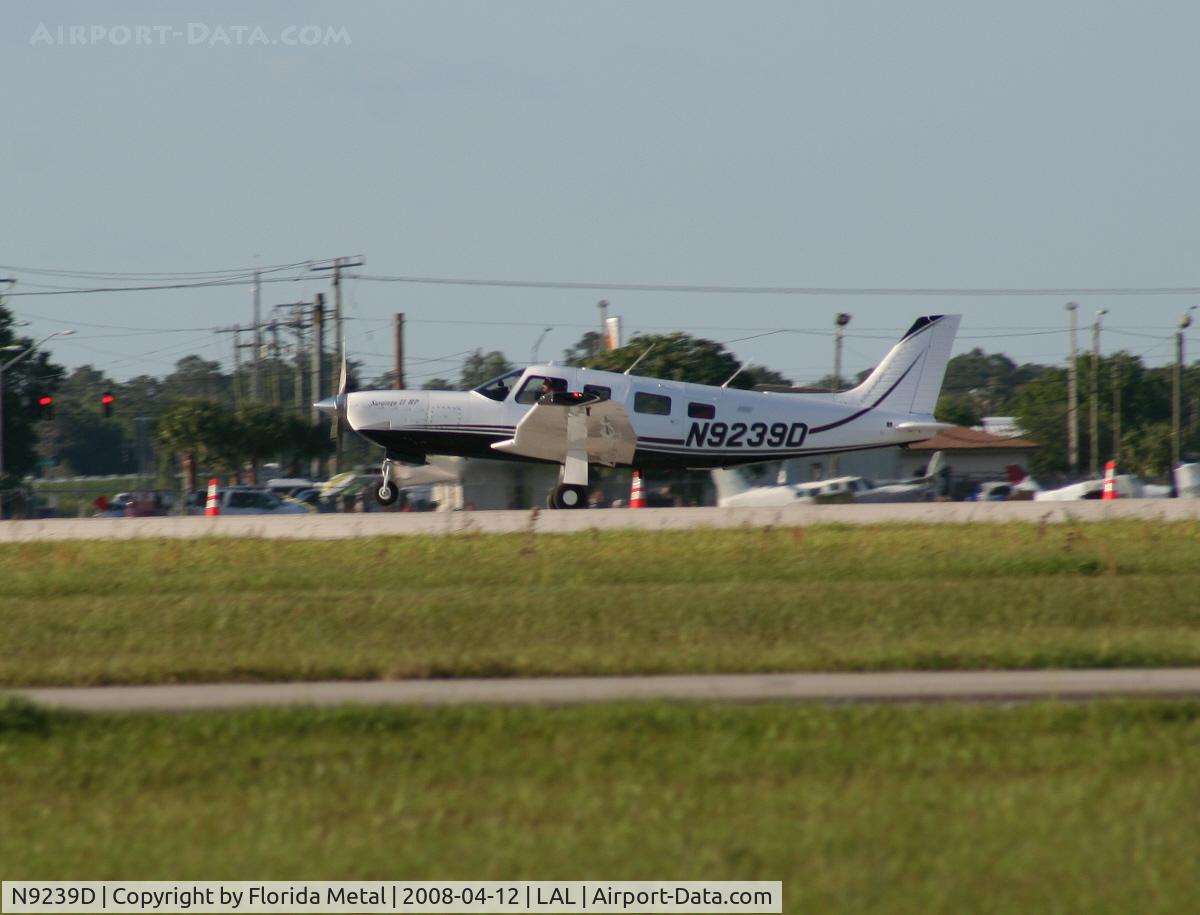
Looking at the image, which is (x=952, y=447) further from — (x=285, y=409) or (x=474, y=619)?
(x=474, y=619)

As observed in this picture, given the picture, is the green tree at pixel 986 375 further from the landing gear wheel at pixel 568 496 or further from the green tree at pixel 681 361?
the landing gear wheel at pixel 568 496

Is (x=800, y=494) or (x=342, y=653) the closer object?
(x=342, y=653)

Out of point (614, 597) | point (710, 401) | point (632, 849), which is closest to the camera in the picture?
point (632, 849)

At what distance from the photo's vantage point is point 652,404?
2702cm

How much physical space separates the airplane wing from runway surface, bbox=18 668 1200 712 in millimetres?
14933

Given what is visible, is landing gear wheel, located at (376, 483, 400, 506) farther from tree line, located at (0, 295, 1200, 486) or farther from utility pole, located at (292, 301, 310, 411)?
utility pole, located at (292, 301, 310, 411)

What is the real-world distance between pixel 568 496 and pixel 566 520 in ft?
10.9

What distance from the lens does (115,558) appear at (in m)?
20.5

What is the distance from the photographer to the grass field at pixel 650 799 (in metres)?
6.67

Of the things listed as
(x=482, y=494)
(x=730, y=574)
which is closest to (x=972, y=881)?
Result: (x=730, y=574)

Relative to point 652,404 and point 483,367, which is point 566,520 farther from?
point 483,367

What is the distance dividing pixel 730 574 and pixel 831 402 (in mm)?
11365

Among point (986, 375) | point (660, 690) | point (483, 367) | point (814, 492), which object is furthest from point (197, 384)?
point (660, 690)

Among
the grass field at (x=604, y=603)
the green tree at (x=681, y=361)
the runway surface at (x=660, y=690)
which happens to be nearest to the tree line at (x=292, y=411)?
the green tree at (x=681, y=361)
